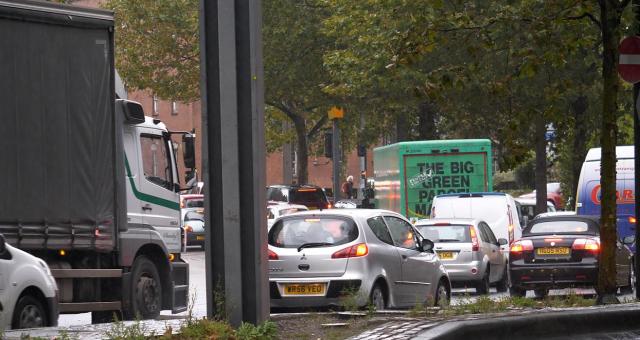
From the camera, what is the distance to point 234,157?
10820 mm

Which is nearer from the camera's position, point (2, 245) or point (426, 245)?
point (2, 245)

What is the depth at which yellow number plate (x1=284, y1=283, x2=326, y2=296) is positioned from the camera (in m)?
16.9

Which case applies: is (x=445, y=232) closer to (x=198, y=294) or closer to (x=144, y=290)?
(x=198, y=294)

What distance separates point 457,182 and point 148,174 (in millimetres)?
17903

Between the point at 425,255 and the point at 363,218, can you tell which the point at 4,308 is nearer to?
the point at 363,218

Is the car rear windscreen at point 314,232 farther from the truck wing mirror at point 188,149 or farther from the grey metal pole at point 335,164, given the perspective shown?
the grey metal pole at point 335,164

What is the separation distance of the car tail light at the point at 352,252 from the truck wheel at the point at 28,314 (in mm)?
4470

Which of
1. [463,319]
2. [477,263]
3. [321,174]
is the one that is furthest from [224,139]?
[321,174]

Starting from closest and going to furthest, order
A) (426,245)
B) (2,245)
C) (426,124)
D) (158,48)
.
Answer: (2,245) → (426,245) → (426,124) → (158,48)

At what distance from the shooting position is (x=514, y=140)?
1638 centimetres

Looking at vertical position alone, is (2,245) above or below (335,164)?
below

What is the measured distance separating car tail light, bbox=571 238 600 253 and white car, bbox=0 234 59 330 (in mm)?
10773

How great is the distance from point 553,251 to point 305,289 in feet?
22.1

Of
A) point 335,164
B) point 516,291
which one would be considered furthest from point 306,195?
point 516,291
